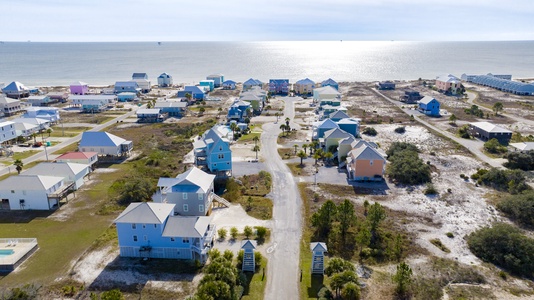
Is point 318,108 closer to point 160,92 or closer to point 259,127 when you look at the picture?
point 259,127

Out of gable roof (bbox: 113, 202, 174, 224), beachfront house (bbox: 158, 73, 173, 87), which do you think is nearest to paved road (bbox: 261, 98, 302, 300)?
gable roof (bbox: 113, 202, 174, 224)

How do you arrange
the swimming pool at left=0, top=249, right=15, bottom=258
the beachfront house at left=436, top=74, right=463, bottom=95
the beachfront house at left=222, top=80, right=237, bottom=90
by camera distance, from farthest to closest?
the beachfront house at left=222, top=80, right=237, bottom=90 < the beachfront house at left=436, top=74, right=463, bottom=95 < the swimming pool at left=0, top=249, right=15, bottom=258

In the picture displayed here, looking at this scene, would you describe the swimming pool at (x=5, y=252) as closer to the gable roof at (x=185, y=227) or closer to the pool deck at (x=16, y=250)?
the pool deck at (x=16, y=250)

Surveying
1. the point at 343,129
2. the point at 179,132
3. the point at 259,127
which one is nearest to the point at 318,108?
the point at 259,127

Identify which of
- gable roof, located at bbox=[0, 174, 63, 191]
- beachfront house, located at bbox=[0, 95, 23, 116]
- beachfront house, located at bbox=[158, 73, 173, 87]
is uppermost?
beachfront house, located at bbox=[158, 73, 173, 87]

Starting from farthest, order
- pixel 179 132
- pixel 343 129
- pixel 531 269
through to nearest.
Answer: pixel 179 132, pixel 343 129, pixel 531 269

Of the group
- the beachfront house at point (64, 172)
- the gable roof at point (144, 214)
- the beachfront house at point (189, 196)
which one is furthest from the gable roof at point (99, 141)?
the gable roof at point (144, 214)

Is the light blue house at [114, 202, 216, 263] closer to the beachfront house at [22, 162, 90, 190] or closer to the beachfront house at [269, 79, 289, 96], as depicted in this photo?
the beachfront house at [22, 162, 90, 190]
